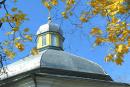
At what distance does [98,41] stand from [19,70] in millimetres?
15056

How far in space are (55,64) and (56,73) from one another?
75 cm

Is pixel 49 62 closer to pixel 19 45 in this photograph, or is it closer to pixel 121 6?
pixel 19 45

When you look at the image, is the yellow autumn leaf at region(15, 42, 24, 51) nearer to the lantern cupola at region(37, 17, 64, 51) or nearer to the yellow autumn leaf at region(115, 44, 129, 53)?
the yellow autumn leaf at region(115, 44, 129, 53)

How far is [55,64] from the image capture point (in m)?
23.6

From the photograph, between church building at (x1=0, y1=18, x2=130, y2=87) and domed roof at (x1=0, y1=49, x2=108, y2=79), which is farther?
domed roof at (x1=0, y1=49, x2=108, y2=79)

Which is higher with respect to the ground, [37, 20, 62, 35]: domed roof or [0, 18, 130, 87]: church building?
[37, 20, 62, 35]: domed roof

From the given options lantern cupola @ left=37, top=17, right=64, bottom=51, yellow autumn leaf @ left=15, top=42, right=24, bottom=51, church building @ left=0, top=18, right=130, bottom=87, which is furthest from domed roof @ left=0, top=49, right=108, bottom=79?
yellow autumn leaf @ left=15, top=42, right=24, bottom=51

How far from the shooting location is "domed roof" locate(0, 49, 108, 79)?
23.5 meters

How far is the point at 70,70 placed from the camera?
23375 mm

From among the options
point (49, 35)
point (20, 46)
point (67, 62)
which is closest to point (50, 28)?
point (49, 35)

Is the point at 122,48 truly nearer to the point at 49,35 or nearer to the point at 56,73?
the point at 56,73

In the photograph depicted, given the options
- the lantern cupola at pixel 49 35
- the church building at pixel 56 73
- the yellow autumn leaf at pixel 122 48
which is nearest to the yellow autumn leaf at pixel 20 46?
the yellow autumn leaf at pixel 122 48

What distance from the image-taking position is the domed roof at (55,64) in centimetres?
2347

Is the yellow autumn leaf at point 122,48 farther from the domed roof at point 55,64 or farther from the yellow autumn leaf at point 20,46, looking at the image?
the domed roof at point 55,64
